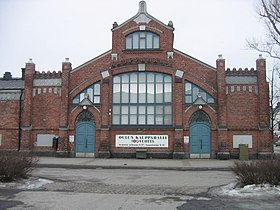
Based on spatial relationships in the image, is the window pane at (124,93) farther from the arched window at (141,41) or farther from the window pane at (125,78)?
the arched window at (141,41)

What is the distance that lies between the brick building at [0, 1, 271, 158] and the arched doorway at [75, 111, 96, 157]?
83 mm

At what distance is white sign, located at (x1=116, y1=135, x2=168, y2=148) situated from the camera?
27.8 meters

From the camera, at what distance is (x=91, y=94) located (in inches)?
1147

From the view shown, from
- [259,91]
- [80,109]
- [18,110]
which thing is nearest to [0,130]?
[18,110]

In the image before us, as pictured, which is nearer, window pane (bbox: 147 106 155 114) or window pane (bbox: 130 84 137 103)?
window pane (bbox: 147 106 155 114)

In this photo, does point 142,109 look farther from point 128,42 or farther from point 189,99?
point 128,42

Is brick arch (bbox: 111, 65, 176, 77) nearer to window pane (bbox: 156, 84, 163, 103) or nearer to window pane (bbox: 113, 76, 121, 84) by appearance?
window pane (bbox: 113, 76, 121, 84)

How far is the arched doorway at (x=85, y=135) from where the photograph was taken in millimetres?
28609

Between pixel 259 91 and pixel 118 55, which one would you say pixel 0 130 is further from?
pixel 259 91

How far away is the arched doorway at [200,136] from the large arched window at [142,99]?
2.01 meters

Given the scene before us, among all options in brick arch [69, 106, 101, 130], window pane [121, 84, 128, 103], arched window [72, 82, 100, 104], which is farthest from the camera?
arched window [72, 82, 100, 104]

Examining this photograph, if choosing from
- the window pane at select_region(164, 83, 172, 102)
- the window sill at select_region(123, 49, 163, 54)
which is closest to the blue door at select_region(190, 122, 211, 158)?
the window pane at select_region(164, 83, 172, 102)

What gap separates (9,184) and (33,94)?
18.0m

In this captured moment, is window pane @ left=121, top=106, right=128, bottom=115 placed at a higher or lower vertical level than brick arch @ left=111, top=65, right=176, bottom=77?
lower
